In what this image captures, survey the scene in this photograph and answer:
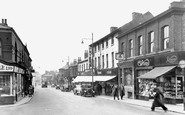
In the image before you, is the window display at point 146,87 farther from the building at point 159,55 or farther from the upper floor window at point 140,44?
the upper floor window at point 140,44

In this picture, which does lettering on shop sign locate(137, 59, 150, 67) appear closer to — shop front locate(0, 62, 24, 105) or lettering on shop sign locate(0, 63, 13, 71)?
shop front locate(0, 62, 24, 105)

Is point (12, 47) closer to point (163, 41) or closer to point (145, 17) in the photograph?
point (163, 41)

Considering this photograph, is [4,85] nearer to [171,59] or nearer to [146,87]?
[146,87]

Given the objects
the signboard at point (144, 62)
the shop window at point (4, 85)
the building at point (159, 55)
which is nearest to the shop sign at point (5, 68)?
the shop window at point (4, 85)

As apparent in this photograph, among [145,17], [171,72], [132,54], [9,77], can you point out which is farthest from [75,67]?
[171,72]

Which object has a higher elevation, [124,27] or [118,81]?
[124,27]

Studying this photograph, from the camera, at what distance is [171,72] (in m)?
18.1

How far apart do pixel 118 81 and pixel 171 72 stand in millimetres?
11628

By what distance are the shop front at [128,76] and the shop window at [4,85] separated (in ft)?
42.3

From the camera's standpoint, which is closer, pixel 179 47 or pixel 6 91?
pixel 179 47

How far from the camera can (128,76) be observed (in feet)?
85.8

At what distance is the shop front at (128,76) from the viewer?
2477 centimetres

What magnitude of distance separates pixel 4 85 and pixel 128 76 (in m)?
13.6

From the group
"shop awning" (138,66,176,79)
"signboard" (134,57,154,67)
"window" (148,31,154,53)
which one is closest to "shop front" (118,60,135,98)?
"signboard" (134,57,154,67)
